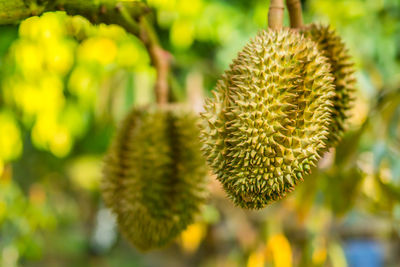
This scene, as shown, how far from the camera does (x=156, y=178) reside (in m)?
1.06

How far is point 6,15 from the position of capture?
74 cm

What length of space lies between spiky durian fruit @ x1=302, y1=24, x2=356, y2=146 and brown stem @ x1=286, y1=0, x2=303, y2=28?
2cm

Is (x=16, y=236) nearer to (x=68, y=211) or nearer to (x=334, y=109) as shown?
(x=334, y=109)

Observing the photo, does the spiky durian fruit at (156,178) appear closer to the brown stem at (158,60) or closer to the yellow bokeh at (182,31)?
the brown stem at (158,60)

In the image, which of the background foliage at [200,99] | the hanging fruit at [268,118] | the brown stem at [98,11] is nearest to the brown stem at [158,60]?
the brown stem at [98,11]

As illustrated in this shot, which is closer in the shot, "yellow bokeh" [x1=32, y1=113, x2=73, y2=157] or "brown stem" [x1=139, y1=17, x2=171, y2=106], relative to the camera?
"brown stem" [x1=139, y1=17, x2=171, y2=106]

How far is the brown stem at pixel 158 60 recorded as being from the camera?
103 centimetres

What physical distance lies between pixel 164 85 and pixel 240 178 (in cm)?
54

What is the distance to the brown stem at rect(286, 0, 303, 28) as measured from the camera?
906 mm

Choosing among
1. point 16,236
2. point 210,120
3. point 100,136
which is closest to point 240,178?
point 210,120

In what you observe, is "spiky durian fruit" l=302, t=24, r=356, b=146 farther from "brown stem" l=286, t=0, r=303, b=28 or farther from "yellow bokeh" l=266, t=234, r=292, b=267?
"yellow bokeh" l=266, t=234, r=292, b=267

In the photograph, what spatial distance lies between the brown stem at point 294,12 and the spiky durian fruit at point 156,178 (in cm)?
37

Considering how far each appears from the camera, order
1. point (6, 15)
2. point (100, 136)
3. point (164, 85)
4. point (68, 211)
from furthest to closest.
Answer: point (68, 211), point (100, 136), point (164, 85), point (6, 15)

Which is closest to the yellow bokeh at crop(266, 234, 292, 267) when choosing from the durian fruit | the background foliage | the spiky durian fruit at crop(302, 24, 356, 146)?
the background foliage
